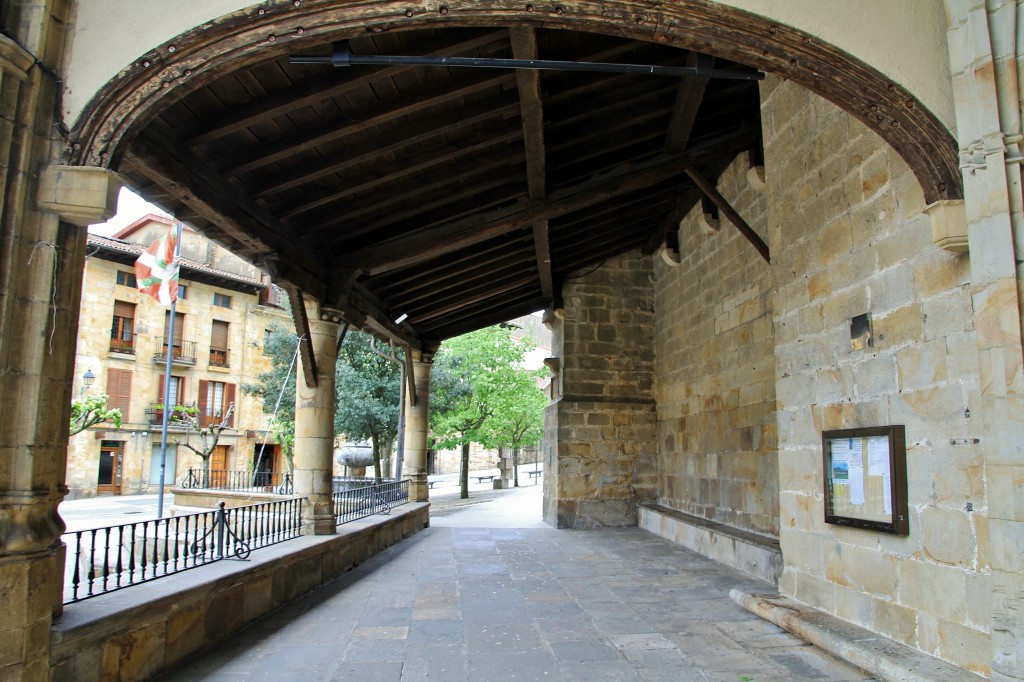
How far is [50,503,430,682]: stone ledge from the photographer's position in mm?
3000

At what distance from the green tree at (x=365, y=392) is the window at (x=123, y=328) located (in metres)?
10.4

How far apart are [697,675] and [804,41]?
3.27 m

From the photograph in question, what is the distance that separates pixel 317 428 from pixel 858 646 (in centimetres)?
500

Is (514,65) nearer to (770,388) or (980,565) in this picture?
(980,565)

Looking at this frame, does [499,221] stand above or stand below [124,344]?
below

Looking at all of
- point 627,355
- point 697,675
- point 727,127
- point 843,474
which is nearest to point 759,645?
point 697,675

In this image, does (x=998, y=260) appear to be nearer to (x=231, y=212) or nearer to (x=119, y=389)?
(x=231, y=212)

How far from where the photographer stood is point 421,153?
546cm

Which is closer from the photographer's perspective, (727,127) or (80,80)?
(80,80)

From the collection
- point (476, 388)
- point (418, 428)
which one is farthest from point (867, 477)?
point (476, 388)

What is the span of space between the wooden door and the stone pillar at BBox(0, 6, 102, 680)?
69.8 ft

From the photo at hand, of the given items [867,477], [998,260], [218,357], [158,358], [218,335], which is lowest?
[867,477]

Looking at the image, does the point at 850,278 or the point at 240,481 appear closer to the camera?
the point at 850,278

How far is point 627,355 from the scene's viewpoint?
11.3m
